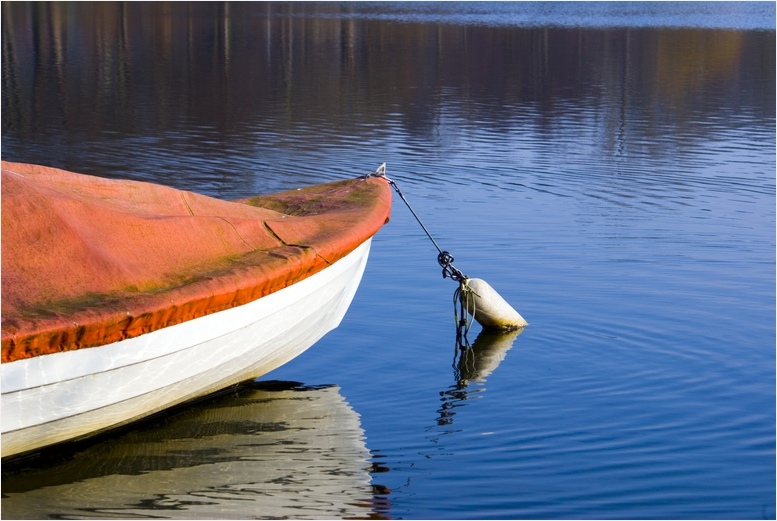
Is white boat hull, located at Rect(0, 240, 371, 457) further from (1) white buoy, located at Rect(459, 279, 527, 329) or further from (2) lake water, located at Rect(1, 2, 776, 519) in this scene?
(1) white buoy, located at Rect(459, 279, 527, 329)

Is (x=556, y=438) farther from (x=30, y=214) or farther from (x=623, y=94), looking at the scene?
(x=623, y=94)

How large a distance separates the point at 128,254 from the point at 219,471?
125 cm

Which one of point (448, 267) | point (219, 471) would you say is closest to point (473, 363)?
point (448, 267)

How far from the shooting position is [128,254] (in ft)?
19.8

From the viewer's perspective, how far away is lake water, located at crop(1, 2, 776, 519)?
5719 millimetres

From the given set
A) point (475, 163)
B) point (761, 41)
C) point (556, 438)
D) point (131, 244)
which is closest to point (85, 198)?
point (131, 244)

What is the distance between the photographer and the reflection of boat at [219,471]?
541cm

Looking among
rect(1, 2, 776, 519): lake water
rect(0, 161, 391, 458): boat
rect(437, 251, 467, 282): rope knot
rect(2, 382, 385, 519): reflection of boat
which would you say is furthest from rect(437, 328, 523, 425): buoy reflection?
rect(0, 161, 391, 458): boat

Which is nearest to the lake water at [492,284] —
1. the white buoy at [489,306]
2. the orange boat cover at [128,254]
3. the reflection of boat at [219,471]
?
the reflection of boat at [219,471]

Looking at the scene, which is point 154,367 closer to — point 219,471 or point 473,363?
point 219,471

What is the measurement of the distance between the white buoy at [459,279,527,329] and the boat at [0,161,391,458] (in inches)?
53.2

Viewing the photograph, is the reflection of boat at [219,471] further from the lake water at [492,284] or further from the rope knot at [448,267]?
the rope knot at [448,267]

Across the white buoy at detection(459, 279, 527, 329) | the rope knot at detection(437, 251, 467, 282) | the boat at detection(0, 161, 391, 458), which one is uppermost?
the boat at detection(0, 161, 391, 458)

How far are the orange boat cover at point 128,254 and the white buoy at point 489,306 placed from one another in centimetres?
128
